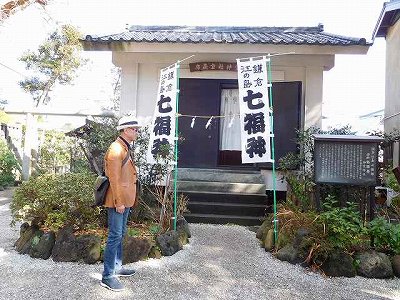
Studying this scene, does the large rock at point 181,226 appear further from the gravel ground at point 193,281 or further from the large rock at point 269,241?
the large rock at point 269,241

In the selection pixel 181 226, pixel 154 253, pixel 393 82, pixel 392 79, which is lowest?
pixel 154 253

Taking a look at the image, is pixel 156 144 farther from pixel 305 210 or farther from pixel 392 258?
pixel 392 258

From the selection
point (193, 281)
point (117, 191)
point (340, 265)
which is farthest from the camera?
point (340, 265)

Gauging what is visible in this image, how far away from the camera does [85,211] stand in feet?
17.0

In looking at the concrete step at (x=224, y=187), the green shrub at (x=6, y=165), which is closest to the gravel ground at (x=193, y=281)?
the concrete step at (x=224, y=187)

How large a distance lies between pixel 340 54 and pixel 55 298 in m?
7.45

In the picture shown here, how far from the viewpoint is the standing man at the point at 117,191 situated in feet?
12.7

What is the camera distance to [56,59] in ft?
62.5

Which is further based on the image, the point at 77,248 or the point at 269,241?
the point at 269,241

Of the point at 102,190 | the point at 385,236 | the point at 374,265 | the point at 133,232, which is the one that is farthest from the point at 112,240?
the point at 385,236

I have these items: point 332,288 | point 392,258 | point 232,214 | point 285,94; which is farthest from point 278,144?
point 332,288

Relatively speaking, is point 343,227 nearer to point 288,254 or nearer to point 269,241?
point 288,254

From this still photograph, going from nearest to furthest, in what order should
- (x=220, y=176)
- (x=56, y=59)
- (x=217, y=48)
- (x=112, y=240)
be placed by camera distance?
(x=112, y=240) → (x=217, y=48) → (x=220, y=176) → (x=56, y=59)

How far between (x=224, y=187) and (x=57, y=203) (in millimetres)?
3983
